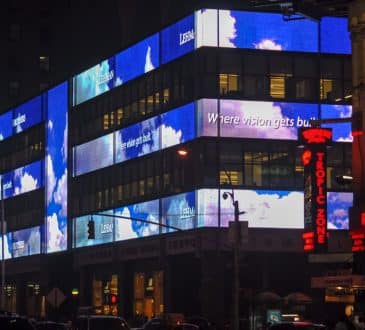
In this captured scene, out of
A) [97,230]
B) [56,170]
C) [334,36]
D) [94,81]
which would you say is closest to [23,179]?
[56,170]

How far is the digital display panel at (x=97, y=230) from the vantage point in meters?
77.2

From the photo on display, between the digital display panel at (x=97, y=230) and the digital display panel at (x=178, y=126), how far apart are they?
935 centimetres

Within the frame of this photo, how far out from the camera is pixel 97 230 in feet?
259

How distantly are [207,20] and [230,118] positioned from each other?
666cm

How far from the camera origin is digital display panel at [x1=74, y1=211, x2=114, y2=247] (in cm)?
7725

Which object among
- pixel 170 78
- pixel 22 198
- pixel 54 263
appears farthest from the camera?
pixel 22 198

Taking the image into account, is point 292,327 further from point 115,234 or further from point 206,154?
point 115,234

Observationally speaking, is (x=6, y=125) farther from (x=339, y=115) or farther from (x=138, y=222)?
(x=339, y=115)

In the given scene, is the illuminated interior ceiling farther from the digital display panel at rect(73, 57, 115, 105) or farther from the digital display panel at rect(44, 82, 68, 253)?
the digital display panel at rect(44, 82, 68, 253)

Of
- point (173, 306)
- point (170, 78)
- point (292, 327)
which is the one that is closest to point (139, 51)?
point (170, 78)

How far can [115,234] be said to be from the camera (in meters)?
76.1

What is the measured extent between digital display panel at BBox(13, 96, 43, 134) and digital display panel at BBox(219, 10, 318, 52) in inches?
1244

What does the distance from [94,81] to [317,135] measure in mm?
40655

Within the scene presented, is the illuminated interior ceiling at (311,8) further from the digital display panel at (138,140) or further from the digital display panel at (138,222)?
the digital display panel at (138,140)
